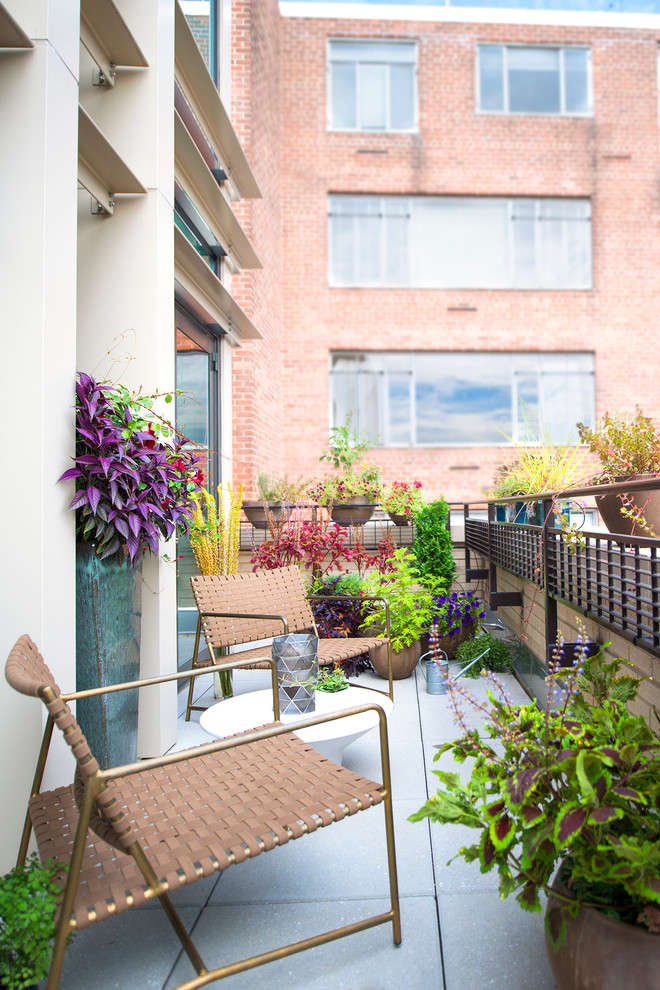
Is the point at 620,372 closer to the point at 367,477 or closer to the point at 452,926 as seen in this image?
the point at 367,477

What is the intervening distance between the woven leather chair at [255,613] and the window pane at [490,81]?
9.77 m

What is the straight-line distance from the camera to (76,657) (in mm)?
2324

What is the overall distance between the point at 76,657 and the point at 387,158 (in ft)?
33.0

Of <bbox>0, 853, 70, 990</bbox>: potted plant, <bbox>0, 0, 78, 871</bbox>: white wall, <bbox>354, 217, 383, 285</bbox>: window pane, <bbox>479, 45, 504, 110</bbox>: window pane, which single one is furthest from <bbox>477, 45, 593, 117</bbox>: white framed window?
<bbox>0, 853, 70, 990</bbox>: potted plant

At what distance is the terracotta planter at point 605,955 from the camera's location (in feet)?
3.83

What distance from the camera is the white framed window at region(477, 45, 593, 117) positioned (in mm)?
10289

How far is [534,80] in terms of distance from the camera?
1034cm

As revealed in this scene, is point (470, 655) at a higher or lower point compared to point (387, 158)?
lower

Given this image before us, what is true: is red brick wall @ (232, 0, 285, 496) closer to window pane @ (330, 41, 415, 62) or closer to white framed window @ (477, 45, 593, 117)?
window pane @ (330, 41, 415, 62)

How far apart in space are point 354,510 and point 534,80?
8.66 metres

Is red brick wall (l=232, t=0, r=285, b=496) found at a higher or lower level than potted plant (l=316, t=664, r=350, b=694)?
higher

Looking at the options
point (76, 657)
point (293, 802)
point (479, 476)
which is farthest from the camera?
point (479, 476)

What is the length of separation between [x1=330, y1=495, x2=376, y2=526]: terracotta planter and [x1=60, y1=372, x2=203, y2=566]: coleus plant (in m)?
3.65

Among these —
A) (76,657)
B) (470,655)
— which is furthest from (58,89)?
(470,655)
